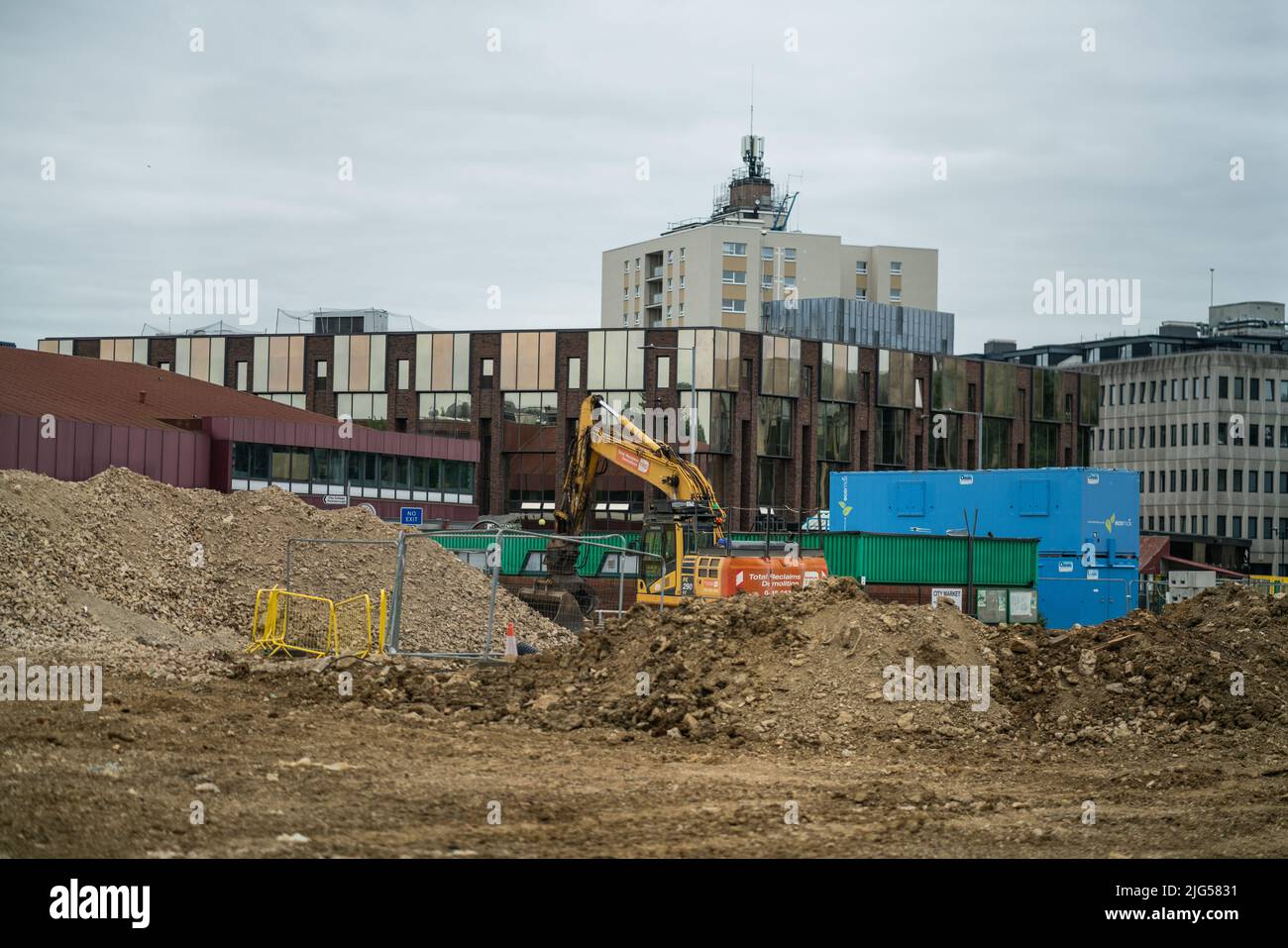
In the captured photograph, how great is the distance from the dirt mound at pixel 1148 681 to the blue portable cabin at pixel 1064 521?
19.7 meters

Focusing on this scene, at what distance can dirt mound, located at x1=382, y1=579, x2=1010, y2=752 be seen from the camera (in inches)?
667

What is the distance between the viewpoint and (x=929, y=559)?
37188 millimetres

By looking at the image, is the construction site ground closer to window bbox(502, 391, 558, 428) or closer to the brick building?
the brick building

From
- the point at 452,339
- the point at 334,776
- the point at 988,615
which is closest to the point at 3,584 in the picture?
the point at 334,776

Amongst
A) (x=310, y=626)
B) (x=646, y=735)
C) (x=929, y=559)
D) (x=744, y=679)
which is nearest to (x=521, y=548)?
(x=929, y=559)

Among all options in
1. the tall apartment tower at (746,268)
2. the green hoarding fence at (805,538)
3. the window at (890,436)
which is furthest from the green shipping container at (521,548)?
the tall apartment tower at (746,268)

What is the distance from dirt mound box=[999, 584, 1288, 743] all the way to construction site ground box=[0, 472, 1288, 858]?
4 centimetres

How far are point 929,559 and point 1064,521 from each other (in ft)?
18.5

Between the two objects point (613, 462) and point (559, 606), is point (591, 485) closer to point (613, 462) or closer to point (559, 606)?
point (613, 462)

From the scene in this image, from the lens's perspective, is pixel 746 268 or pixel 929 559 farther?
pixel 746 268

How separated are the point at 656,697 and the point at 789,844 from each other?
7045 mm

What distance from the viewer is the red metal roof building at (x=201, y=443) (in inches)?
1661

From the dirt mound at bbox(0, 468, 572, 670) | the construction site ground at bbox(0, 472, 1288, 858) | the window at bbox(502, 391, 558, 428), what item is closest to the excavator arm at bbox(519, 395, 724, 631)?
the dirt mound at bbox(0, 468, 572, 670)
